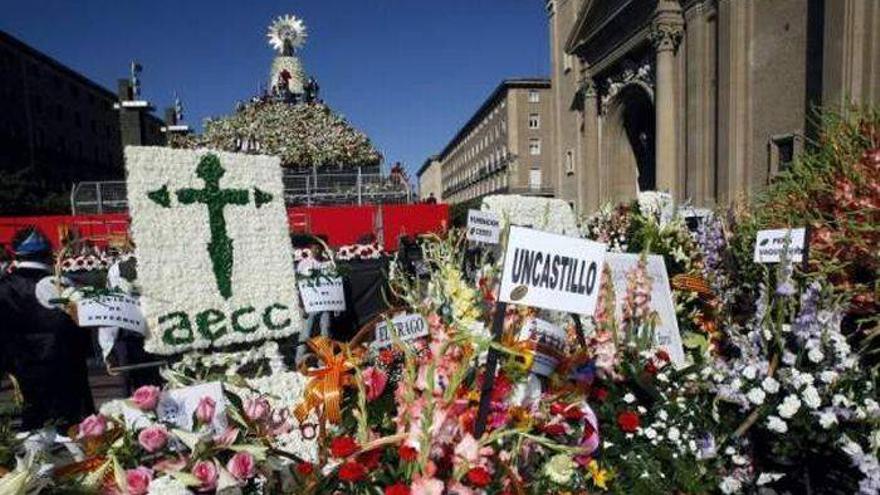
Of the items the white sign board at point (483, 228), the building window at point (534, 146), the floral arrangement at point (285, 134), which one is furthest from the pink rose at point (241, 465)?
the building window at point (534, 146)

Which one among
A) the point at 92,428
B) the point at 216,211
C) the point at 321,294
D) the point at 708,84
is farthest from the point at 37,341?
the point at 708,84

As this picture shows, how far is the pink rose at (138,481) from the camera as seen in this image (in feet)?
4.56

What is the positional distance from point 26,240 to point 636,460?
4229 millimetres

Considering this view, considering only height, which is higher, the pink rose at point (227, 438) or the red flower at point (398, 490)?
the pink rose at point (227, 438)

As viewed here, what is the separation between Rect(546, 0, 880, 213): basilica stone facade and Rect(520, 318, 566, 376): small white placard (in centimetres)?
713

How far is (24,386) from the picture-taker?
12.8 ft

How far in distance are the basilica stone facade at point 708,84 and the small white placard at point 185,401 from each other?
8.25 meters

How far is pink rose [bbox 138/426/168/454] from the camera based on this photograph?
1.51m

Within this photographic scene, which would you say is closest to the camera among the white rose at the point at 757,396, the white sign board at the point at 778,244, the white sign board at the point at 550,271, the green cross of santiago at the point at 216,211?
the white sign board at the point at 550,271

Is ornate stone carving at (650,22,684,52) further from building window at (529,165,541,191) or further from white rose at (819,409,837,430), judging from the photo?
building window at (529,165,541,191)

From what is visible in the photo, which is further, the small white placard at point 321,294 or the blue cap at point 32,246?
the blue cap at point 32,246

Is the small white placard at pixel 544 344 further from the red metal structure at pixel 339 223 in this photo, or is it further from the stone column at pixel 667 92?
the stone column at pixel 667 92

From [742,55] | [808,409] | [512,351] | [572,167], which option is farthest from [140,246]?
[572,167]

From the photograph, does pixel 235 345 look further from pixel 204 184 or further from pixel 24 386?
pixel 24 386
